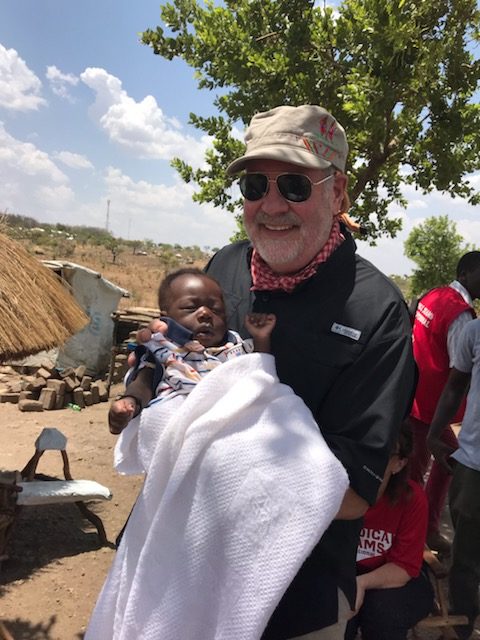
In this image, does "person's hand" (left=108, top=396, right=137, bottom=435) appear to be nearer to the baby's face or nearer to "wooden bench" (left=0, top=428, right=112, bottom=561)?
the baby's face

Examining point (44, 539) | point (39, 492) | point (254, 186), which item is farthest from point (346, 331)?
point (44, 539)

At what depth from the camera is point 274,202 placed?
170 centimetres

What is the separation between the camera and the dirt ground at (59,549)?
13.2ft

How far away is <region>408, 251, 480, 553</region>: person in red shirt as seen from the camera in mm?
3988

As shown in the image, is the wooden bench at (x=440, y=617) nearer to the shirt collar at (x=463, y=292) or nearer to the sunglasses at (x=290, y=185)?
the shirt collar at (x=463, y=292)

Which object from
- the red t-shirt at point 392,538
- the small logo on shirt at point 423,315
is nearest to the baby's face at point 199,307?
the red t-shirt at point 392,538

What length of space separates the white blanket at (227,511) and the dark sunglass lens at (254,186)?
639 mm

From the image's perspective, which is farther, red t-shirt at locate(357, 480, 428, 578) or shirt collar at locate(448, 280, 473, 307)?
shirt collar at locate(448, 280, 473, 307)

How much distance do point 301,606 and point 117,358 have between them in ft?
31.8

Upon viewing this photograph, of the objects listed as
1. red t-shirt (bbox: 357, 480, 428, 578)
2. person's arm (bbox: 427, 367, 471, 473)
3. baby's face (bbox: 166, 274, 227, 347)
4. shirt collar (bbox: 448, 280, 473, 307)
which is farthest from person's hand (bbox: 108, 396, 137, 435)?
shirt collar (bbox: 448, 280, 473, 307)

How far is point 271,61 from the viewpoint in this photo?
5.20 metres

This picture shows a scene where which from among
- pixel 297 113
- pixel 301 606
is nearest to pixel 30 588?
pixel 301 606

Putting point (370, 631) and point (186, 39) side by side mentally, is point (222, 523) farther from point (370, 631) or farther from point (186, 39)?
point (186, 39)

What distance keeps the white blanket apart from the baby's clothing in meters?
0.16
